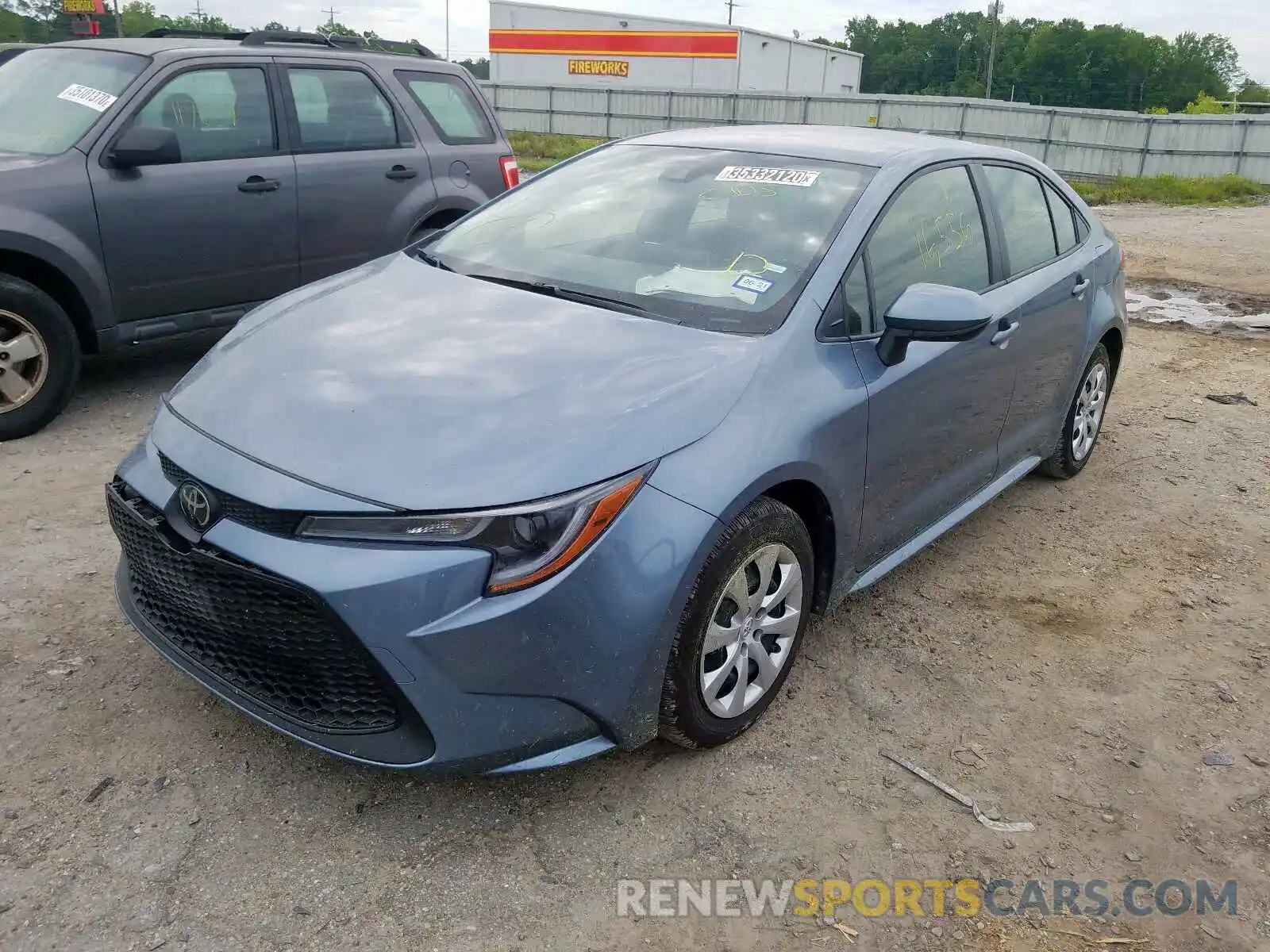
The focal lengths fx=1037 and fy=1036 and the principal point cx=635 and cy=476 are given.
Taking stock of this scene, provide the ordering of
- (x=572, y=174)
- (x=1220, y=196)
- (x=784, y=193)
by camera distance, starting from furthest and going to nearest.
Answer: (x=1220, y=196) < (x=572, y=174) < (x=784, y=193)

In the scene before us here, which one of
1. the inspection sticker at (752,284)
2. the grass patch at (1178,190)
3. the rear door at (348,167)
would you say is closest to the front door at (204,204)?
the rear door at (348,167)

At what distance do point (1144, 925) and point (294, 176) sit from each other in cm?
522

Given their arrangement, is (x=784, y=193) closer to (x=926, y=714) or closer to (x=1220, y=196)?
(x=926, y=714)

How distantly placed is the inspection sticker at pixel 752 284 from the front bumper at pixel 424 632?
0.93 meters

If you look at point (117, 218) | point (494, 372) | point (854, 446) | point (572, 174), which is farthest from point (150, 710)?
point (117, 218)

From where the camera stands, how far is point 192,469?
2.50 metres

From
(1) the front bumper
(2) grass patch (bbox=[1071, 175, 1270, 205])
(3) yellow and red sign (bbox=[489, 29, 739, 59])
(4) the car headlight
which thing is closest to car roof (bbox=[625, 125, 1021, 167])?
(1) the front bumper

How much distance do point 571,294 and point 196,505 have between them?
1.31m

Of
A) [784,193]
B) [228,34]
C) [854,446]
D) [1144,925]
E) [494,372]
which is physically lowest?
[1144,925]

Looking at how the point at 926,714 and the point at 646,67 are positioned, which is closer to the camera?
the point at 926,714

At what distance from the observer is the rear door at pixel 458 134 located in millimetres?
6461

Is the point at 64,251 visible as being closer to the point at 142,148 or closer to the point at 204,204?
the point at 142,148

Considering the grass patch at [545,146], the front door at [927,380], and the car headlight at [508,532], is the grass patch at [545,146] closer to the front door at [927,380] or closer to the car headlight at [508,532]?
the front door at [927,380]

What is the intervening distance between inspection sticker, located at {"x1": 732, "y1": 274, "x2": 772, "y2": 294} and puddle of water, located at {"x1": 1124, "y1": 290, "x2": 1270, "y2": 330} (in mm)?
6547
